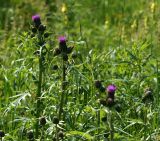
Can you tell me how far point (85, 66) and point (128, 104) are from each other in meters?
0.39

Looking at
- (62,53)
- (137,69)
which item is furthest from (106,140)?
(137,69)

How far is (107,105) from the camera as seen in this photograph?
2846 millimetres

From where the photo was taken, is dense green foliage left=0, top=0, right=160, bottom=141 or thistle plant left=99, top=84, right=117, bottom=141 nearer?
thistle plant left=99, top=84, right=117, bottom=141

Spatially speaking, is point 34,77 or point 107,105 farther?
point 34,77

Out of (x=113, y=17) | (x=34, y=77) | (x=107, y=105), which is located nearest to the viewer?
(x=107, y=105)

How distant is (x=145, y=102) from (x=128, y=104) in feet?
1.81

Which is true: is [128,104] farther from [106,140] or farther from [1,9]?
[1,9]

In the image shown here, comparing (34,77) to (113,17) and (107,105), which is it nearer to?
(107,105)

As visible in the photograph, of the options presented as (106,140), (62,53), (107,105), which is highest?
(62,53)

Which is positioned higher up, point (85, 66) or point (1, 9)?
point (1, 9)

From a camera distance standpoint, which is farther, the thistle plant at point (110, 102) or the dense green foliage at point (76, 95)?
the dense green foliage at point (76, 95)

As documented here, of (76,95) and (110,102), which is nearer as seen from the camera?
(110,102)

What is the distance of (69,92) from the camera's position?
12.7 feet

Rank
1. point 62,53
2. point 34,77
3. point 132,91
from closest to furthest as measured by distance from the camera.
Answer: point 62,53
point 34,77
point 132,91
